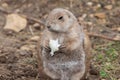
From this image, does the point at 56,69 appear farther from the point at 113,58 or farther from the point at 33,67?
the point at 113,58

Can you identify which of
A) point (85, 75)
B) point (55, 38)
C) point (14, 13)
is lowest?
point (85, 75)

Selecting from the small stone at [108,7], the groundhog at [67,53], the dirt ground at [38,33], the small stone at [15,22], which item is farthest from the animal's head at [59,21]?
the small stone at [108,7]

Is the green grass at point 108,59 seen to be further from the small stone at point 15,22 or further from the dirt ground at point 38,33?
the small stone at point 15,22

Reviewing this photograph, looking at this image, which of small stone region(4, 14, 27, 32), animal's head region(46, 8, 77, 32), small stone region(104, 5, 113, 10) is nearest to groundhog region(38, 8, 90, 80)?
animal's head region(46, 8, 77, 32)

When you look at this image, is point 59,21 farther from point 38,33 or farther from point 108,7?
point 108,7

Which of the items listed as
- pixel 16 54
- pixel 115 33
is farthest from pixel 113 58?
pixel 16 54

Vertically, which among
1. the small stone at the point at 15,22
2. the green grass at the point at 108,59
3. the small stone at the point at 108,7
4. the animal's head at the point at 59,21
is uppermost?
the small stone at the point at 108,7

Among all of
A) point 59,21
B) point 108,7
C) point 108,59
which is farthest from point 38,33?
point 59,21

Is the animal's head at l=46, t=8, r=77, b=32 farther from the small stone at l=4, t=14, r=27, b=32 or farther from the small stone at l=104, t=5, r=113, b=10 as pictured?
the small stone at l=104, t=5, r=113, b=10
